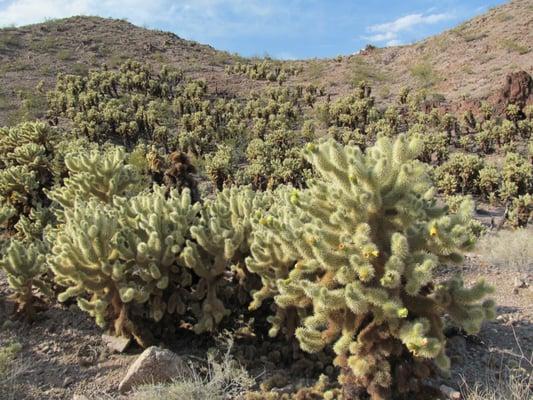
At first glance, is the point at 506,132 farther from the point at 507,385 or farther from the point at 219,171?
the point at 507,385

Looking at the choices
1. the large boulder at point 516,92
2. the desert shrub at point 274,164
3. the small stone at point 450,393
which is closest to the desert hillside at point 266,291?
the small stone at point 450,393

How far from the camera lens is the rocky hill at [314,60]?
2653 centimetres

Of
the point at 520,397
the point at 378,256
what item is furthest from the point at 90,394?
the point at 520,397

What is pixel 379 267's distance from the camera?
145 inches

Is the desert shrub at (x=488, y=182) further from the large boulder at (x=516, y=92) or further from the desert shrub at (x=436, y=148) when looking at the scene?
the large boulder at (x=516, y=92)

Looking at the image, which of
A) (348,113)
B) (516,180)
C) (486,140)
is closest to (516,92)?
(486,140)

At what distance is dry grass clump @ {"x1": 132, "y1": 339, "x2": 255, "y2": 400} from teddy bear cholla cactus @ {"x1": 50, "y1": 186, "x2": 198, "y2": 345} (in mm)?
670

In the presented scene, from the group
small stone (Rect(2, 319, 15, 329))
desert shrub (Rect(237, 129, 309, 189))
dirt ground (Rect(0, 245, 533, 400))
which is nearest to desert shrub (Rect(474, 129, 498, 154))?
desert shrub (Rect(237, 129, 309, 189))

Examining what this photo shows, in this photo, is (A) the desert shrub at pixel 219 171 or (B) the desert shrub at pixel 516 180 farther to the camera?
(A) the desert shrub at pixel 219 171

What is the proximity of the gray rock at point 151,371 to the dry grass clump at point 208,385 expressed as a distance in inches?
2.7

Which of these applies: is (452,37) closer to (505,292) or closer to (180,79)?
(180,79)

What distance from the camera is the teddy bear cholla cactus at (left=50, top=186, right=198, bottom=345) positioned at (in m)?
4.38

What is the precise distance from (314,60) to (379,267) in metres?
35.2

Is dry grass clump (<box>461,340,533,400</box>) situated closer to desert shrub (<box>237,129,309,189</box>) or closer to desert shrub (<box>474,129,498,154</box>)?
desert shrub (<box>237,129,309,189</box>)
